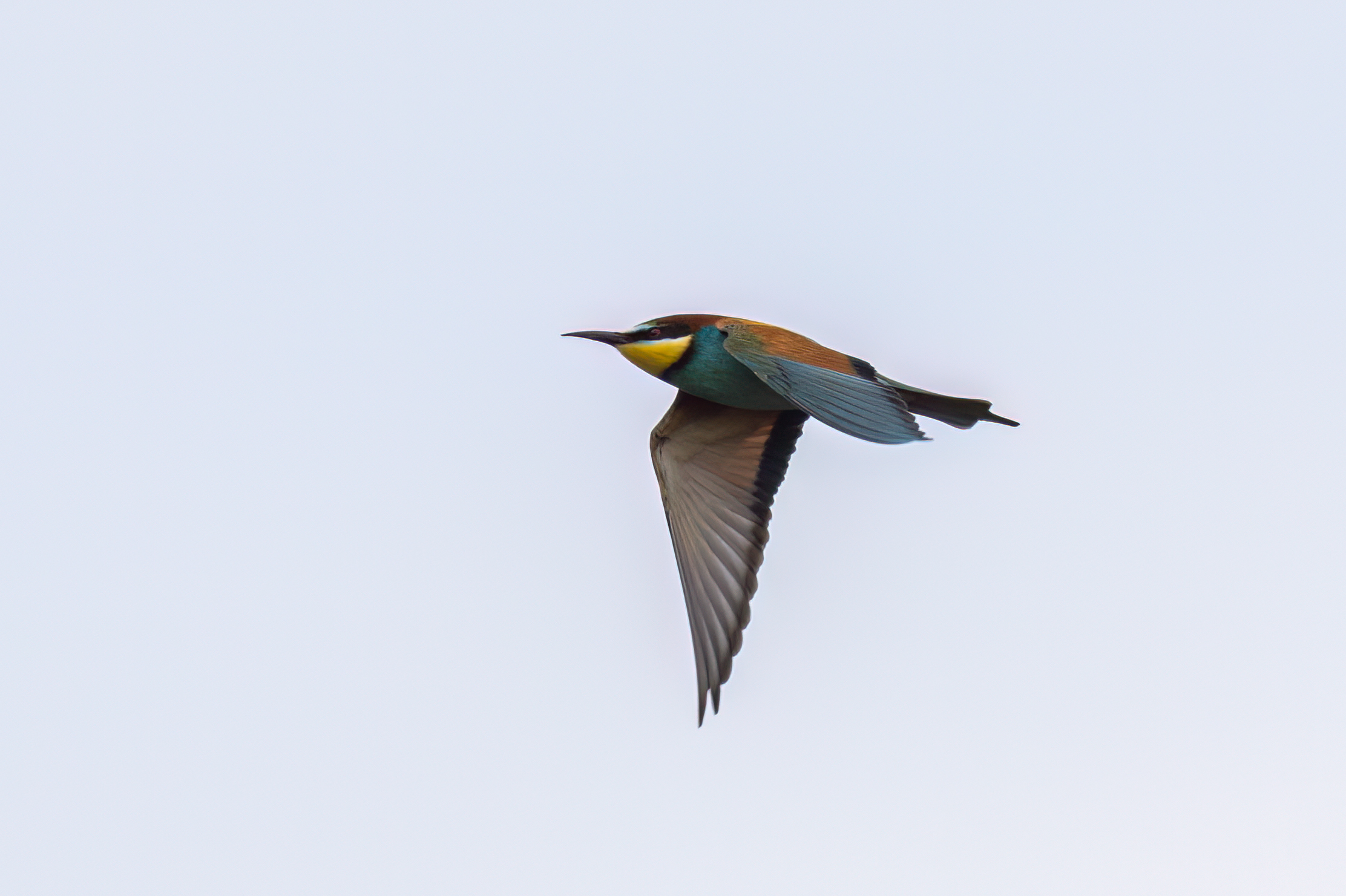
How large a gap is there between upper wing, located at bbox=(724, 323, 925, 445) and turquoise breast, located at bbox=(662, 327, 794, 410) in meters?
0.11

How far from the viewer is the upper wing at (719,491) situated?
623 centimetres

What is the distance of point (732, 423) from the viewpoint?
22.2ft

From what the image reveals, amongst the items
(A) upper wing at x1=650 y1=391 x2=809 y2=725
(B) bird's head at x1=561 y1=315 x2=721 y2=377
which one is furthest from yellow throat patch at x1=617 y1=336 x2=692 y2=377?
(A) upper wing at x1=650 y1=391 x2=809 y2=725

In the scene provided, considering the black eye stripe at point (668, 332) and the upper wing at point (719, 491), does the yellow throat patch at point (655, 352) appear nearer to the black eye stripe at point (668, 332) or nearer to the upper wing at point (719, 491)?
the black eye stripe at point (668, 332)

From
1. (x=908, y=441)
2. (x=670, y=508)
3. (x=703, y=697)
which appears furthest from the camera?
(x=670, y=508)

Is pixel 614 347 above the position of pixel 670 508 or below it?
above

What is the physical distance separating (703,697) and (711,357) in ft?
4.48

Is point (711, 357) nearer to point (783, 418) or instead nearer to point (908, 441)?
point (783, 418)

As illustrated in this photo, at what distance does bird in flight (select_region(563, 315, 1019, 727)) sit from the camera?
5566 millimetres

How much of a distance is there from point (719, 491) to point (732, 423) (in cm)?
33

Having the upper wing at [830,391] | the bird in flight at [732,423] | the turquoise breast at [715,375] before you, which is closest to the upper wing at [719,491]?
the bird in flight at [732,423]

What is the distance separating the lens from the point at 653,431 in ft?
22.5

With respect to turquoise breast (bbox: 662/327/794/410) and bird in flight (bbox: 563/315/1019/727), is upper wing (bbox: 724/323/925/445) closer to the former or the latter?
bird in flight (bbox: 563/315/1019/727)

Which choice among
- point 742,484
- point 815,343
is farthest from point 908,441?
point 742,484
